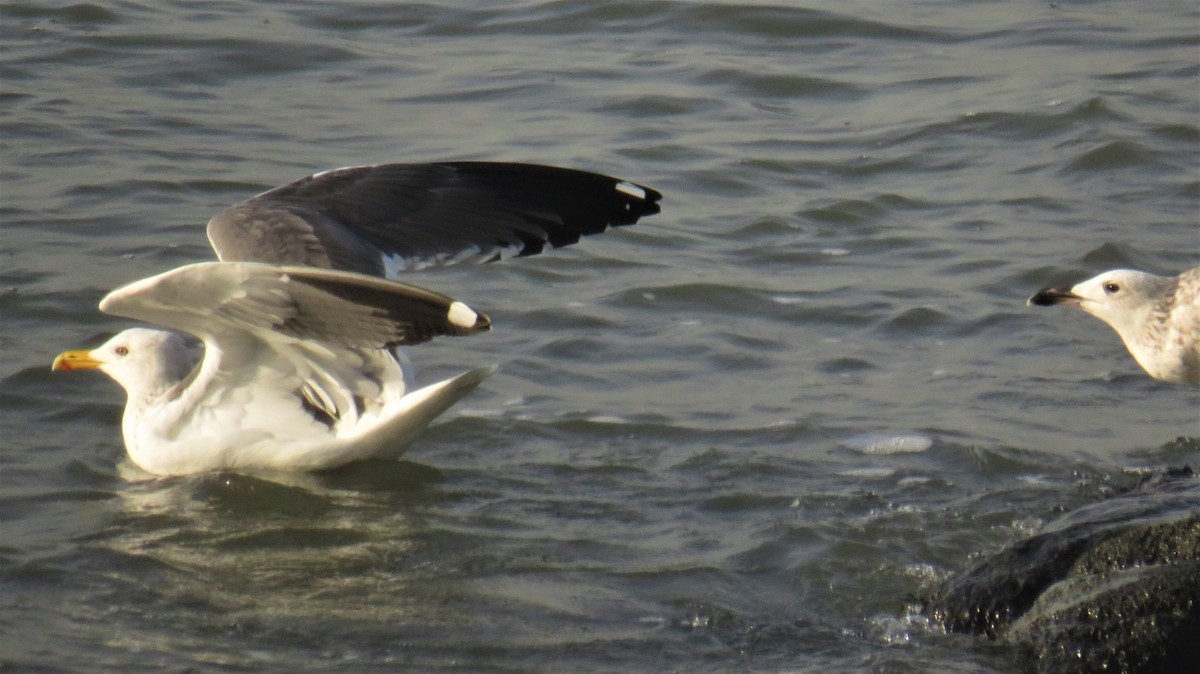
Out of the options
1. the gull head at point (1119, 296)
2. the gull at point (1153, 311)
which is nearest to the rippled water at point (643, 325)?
the gull at point (1153, 311)

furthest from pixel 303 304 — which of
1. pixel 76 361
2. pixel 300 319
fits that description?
pixel 76 361

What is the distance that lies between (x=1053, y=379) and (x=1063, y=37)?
6.01 meters

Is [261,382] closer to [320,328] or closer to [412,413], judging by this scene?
[412,413]

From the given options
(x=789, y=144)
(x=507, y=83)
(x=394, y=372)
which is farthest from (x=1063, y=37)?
(x=394, y=372)

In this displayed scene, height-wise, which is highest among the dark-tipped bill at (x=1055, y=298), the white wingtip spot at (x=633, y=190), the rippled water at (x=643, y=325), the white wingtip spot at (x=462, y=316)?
the white wingtip spot at (x=462, y=316)

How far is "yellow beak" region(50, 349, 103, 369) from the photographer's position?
6.32 metres

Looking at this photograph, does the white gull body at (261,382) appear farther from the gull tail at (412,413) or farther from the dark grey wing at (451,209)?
the dark grey wing at (451,209)

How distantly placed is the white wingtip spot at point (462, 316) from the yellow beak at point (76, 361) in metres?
2.62

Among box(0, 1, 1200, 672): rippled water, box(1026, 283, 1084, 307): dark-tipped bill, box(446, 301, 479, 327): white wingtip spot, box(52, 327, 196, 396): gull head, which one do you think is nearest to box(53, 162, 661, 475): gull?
box(52, 327, 196, 396): gull head

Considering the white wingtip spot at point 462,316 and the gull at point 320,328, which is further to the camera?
the gull at point 320,328

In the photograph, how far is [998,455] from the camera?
5934 millimetres

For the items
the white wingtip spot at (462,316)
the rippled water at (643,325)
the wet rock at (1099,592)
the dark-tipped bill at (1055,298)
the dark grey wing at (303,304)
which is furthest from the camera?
the dark-tipped bill at (1055,298)

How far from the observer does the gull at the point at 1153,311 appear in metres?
5.73

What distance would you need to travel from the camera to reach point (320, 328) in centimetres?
499
